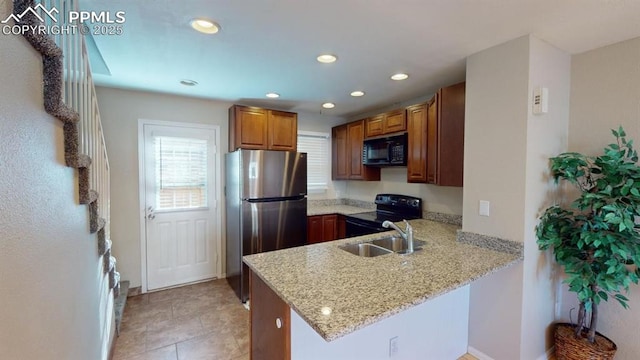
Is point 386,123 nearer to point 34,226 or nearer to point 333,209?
point 333,209

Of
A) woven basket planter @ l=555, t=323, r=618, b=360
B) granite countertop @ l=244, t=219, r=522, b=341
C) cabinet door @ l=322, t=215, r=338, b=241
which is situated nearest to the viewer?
granite countertop @ l=244, t=219, r=522, b=341

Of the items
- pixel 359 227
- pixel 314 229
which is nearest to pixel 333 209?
pixel 314 229

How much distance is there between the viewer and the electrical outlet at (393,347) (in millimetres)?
1737

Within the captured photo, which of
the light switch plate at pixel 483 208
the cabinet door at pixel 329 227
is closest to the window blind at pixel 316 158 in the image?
the cabinet door at pixel 329 227

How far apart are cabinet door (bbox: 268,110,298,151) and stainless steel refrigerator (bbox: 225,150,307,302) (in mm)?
302

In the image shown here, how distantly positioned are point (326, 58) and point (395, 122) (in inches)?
56.7

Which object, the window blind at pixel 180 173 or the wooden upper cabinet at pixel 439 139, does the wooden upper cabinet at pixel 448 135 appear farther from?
the window blind at pixel 180 173

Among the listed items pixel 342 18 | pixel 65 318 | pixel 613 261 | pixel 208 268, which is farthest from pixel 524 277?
pixel 208 268

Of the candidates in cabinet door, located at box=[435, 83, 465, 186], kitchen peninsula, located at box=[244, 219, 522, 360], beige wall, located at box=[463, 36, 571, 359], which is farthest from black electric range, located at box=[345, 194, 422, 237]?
beige wall, located at box=[463, 36, 571, 359]

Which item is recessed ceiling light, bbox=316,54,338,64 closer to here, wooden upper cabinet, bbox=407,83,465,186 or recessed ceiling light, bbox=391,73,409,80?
recessed ceiling light, bbox=391,73,409,80

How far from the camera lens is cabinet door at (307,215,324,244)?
372 cm

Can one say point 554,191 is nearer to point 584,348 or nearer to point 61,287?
point 584,348

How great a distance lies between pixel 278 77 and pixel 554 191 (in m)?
2.45

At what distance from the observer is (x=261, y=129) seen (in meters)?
3.48
